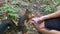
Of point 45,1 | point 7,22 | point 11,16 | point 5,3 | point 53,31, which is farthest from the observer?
point 45,1

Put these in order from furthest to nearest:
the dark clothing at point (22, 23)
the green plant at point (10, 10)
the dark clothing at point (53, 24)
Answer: the green plant at point (10, 10), the dark clothing at point (22, 23), the dark clothing at point (53, 24)

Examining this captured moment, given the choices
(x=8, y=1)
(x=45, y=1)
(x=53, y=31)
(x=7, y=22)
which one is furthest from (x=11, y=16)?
(x=53, y=31)

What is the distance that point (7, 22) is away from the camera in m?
2.86

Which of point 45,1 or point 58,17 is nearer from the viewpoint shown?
point 58,17

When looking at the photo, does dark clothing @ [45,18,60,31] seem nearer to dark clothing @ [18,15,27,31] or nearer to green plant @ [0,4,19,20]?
dark clothing @ [18,15,27,31]

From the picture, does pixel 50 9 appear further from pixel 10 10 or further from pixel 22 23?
pixel 22 23

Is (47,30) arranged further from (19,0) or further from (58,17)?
(19,0)

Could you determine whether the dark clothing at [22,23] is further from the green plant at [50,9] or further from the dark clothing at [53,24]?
the green plant at [50,9]

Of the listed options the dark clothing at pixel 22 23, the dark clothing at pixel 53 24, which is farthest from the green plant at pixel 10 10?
the dark clothing at pixel 53 24

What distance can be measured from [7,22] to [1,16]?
1.99 feet

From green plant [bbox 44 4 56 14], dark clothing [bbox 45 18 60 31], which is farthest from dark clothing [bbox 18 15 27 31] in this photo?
green plant [bbox 44 4 56 14]

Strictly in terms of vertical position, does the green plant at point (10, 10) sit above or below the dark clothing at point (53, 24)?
above

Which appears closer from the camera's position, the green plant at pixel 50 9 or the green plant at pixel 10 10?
the green plant at pixel 10 10

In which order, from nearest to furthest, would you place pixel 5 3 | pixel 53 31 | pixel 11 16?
pixel 53 31 < pixel 11 16 < pixel 5 3
